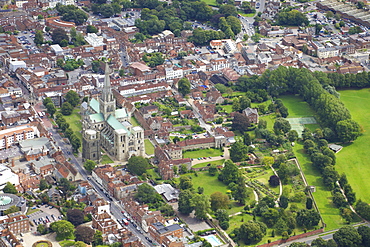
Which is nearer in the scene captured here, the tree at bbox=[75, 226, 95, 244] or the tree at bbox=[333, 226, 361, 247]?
the tree at bbox=[75, 226, 95, 244]

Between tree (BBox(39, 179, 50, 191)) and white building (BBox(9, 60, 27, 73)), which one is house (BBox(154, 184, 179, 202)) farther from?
white building (BBox(9, 60, 27, 73))

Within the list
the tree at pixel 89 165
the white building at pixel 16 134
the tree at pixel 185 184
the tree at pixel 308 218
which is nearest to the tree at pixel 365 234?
the tree at pixel 308 218

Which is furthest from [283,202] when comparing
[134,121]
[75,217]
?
[134,121]

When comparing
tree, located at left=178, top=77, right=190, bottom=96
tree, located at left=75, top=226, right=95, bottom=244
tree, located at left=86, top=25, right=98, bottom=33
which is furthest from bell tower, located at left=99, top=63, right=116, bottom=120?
tree, located at left=86, top=25, right=98, bottom=33

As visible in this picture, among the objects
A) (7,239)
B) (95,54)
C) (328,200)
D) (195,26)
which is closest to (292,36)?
(195,26)

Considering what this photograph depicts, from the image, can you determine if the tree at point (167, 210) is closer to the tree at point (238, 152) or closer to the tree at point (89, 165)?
the tree at point (89, 165)

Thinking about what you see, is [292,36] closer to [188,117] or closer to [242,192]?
[188,117]
